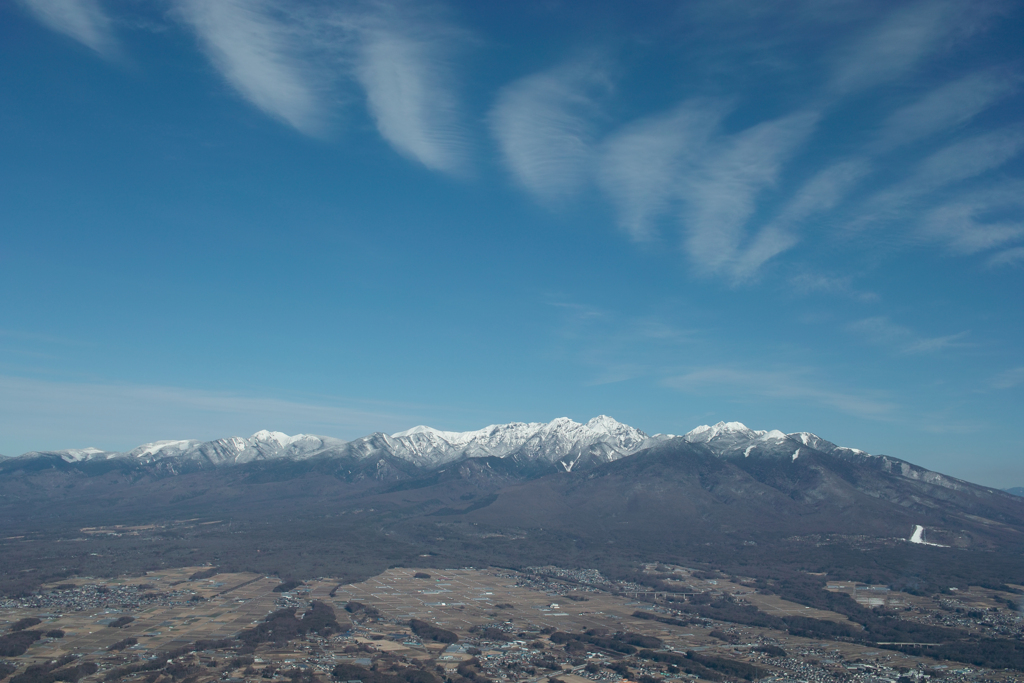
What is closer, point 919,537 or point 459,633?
point 459,633

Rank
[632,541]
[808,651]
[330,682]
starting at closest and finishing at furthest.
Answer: [330,682]
[808,651]
[632,541]

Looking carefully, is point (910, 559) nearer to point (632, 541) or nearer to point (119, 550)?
point (632, 541)

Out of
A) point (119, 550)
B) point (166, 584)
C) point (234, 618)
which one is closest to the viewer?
point (234, 618)

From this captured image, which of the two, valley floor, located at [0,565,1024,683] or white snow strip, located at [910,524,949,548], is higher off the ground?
white snow strip, located at [910,524,949,548]

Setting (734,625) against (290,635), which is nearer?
(290,635)

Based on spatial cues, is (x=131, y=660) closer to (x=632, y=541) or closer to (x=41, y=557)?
(x=41, y=557)

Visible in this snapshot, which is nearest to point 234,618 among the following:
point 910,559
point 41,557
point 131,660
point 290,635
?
point 290,635

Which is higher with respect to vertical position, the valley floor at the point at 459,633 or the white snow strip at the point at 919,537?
the white snow strip at the point at 919,537

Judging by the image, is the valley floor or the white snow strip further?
the white snow strip

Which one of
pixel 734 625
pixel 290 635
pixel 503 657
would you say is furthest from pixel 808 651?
pixel 290 635

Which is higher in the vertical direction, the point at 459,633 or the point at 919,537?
the point at 919,537
